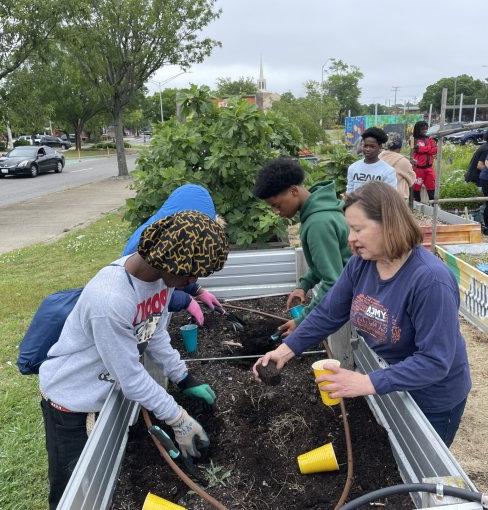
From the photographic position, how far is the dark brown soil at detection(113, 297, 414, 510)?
1.89 metres

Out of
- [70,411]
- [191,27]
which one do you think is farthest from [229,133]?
[191,27]

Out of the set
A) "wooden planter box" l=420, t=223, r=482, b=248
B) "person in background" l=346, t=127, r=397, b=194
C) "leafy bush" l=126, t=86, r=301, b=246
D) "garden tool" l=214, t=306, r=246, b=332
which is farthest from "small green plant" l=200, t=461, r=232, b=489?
"wooden planter box" l=420, t=223, r=482, b=248

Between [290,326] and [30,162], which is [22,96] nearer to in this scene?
[30,162]

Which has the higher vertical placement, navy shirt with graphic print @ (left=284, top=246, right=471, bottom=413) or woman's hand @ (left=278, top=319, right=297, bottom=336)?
navy shirt with graphic print @ (left=284, top=246, right=471, bottom=413)

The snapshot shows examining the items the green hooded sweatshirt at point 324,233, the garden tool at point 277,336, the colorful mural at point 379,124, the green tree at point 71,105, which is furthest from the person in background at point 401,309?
the green tree at point 71,105

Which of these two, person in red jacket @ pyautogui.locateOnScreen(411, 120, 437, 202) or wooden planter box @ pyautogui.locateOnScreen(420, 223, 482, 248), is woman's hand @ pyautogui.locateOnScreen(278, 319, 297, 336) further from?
person in red jacket @ pyautogui.locateOnScreen(411, 120, 437, 202)

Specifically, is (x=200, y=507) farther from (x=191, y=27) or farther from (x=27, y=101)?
(x=191, y=27)

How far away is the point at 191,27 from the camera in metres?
17.3

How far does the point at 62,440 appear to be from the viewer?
6.38ft

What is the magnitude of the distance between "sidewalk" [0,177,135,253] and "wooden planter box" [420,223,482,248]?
5.41 meters

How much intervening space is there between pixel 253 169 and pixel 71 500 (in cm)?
396

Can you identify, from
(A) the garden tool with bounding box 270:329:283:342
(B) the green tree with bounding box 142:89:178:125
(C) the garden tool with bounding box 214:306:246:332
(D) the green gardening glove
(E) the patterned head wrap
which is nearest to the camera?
(E) the patterned head wrap

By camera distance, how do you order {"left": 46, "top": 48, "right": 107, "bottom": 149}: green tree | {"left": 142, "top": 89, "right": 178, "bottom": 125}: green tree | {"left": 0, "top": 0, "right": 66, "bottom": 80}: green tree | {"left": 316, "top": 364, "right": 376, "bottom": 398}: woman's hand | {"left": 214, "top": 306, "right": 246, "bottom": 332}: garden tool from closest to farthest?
1. {"left": 316, "top": 364, "right": 376, "bottom": 398}: woman's hand
2. {"left": 214, "top": 306, "right": 246, "bottom": 332}: garden tool
3. {"left": 0, "top": 0, "right": 66, "bottom": 80}: green tree
4. {"left": 46, "top": 48, "right": 107, "bottom": 149}: green tree
5. {"left": 142, "top": 89, "right": 178, "bottom": 125}: green tree

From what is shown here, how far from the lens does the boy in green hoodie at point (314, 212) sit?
2.45 metres
